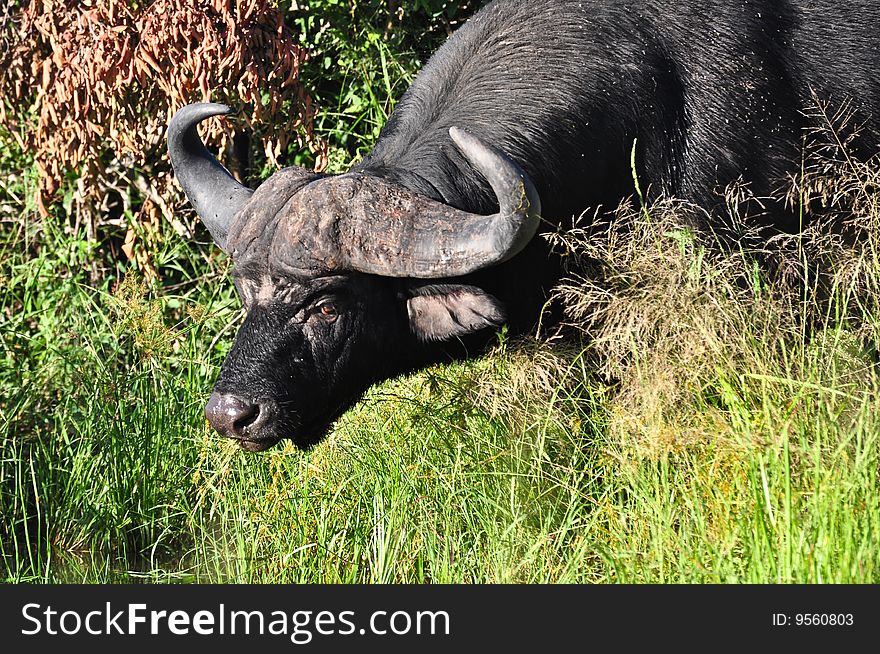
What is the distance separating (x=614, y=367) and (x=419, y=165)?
3.53ft

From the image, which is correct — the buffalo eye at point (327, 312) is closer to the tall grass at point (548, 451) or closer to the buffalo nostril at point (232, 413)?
the buffalo nostril at point (232, 413)

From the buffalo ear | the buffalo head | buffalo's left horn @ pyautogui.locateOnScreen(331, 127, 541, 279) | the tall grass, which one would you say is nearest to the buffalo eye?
the buffalo head

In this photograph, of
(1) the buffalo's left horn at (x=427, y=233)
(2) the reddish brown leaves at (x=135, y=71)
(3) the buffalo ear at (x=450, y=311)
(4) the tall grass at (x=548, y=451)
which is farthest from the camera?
(2) the reddish brown leaves at (x=135, y=71)

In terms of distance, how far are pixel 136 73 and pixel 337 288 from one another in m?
1.83


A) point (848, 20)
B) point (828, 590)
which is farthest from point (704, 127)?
point (828, 590)

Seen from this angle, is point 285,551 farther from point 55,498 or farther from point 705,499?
point 705,499

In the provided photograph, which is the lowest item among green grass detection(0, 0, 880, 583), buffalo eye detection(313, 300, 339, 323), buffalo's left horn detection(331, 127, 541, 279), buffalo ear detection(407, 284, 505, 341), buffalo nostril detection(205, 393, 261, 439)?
green grass detection(0, 0, 880, 583)

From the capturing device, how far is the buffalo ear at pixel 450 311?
4.23 m

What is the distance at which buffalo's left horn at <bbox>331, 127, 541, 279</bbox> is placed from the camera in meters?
3.91

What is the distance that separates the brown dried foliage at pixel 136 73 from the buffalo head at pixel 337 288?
4.00ft

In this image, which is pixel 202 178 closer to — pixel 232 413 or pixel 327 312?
pixel 327 312

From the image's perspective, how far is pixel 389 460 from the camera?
4.61m

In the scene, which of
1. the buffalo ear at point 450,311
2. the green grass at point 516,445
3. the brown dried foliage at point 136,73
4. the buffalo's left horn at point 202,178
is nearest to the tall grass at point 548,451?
the green grass at point 516,445

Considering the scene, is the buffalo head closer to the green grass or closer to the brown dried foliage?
the green grass
